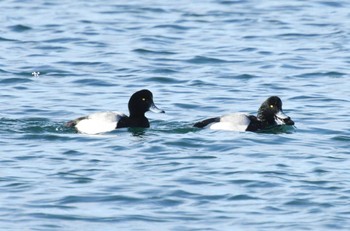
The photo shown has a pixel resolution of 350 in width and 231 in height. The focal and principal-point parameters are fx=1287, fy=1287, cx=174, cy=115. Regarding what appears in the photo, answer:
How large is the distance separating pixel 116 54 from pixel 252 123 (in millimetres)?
6734

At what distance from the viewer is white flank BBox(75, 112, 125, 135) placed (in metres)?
15.3

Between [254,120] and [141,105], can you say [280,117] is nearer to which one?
[254,120]

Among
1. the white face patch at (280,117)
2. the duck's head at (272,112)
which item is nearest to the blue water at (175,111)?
the white face patch at (280,117)

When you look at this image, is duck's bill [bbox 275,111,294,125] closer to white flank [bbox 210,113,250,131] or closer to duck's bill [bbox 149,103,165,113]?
white flank [bbox 210,113,250,131]

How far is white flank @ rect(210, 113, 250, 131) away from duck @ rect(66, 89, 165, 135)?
948mm

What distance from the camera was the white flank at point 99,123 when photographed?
1530 cm

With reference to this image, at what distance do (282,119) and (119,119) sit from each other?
2001mm

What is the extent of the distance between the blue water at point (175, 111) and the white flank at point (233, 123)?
4.9 inches

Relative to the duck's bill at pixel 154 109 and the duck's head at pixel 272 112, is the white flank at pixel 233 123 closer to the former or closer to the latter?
the duck's head at pixel 272 112

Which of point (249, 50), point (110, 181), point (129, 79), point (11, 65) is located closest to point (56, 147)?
point (110, 181)

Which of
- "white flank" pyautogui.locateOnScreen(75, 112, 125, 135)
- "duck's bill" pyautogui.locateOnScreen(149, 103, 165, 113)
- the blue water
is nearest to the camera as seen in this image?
the blue water

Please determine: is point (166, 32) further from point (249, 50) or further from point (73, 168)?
point (73, 168)

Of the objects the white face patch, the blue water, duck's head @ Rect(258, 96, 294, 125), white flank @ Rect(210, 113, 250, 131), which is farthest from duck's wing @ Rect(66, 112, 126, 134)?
the white face patch

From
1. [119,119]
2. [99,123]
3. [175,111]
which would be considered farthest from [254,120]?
[99,123]
